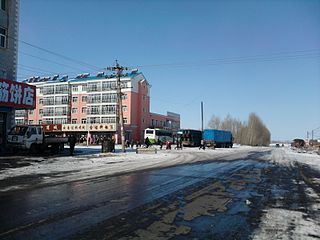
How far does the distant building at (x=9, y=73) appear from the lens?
1043 inches

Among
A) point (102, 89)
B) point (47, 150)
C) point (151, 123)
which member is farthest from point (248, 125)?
point (47, 150)

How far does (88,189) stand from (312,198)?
22.2ft

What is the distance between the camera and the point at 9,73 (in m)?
30.5

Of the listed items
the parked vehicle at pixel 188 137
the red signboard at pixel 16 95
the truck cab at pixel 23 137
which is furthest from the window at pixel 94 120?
the truck cab at pixel 23 137

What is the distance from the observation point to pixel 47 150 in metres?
29.8

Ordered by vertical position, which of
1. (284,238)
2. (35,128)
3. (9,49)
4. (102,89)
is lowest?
(284,238)

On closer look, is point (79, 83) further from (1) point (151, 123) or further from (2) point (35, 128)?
(2) point (35, 128)

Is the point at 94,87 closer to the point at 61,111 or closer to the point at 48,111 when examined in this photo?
the point at 61,111

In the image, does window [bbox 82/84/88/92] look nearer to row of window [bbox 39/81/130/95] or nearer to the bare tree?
row of window [bbox 39/81/130/95]

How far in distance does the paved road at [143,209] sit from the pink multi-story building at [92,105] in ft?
243

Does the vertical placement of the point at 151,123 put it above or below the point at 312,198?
above

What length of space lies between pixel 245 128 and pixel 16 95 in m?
122

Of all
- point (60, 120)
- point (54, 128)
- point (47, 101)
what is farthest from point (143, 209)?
point (47, 101)

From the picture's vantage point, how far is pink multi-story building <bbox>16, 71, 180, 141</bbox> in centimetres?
9044
